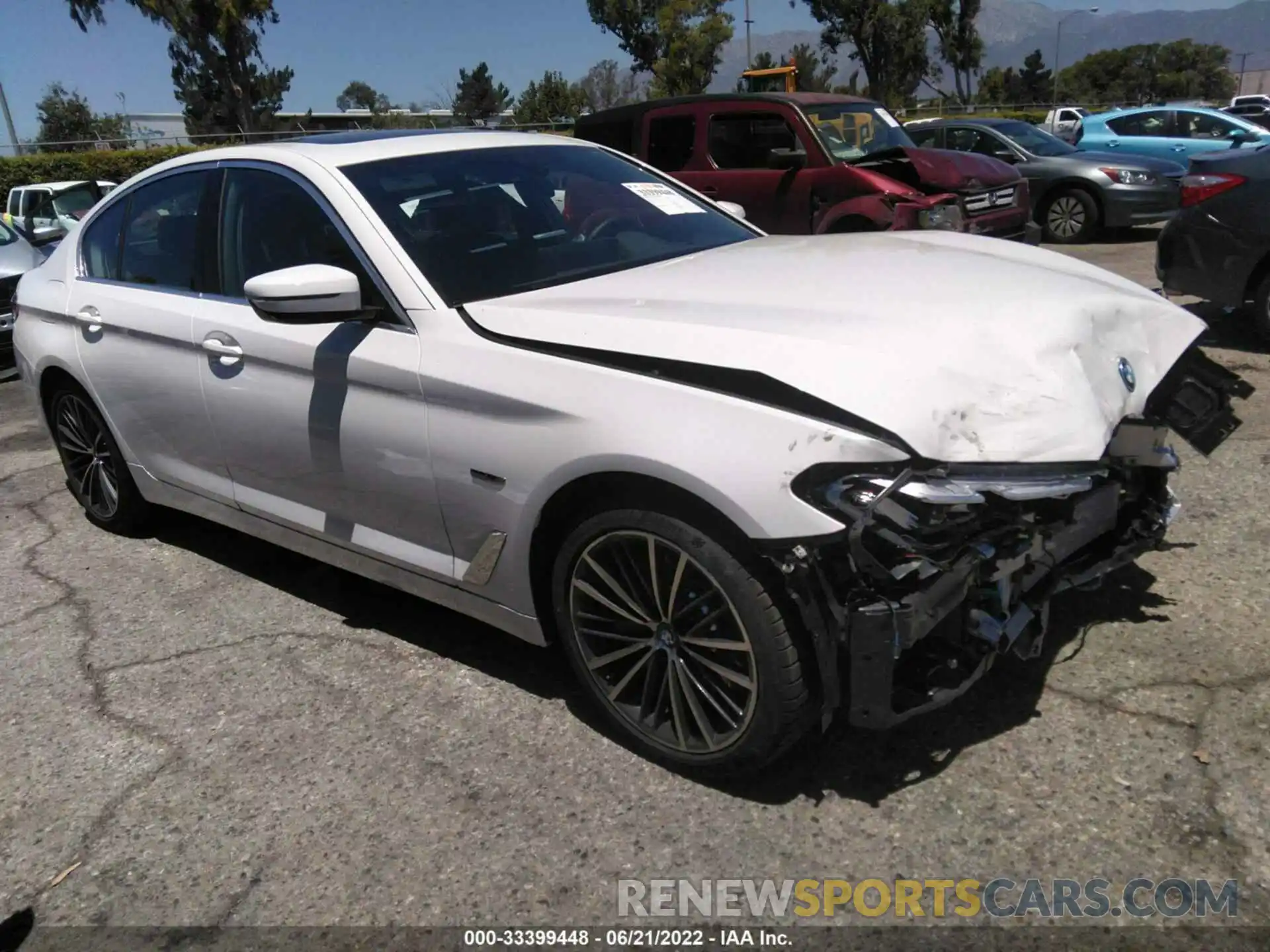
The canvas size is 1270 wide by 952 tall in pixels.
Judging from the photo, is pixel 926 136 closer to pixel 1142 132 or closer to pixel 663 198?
pixel 1142 132

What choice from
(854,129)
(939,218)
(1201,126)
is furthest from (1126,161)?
(1201,126)

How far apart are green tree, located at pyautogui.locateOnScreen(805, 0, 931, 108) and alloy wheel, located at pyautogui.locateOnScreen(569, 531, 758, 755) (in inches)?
2165

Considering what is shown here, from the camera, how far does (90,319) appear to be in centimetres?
431

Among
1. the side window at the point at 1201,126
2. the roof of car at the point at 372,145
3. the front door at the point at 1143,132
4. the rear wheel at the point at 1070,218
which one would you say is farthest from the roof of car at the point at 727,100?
the side window at the point at 1201,126

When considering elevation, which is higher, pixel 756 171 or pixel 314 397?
pixel 314 397

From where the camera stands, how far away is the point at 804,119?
8969mm

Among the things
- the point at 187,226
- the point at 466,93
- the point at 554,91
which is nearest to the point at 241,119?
the point at 554,91

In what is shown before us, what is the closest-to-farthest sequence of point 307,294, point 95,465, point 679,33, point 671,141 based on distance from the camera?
point 307,294, point 95,465, point 671,141, point 679,33

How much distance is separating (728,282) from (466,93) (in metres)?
69.3

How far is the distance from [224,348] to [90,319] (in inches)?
44.0

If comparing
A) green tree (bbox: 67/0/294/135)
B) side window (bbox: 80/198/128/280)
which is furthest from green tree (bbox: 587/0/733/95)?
side window (bbox: 80/198/128/280)

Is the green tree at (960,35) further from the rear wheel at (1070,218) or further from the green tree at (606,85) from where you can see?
the rear wheel at (1070,218)

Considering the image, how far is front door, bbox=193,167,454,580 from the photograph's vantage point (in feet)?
10.0

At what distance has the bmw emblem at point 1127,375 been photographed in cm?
271
